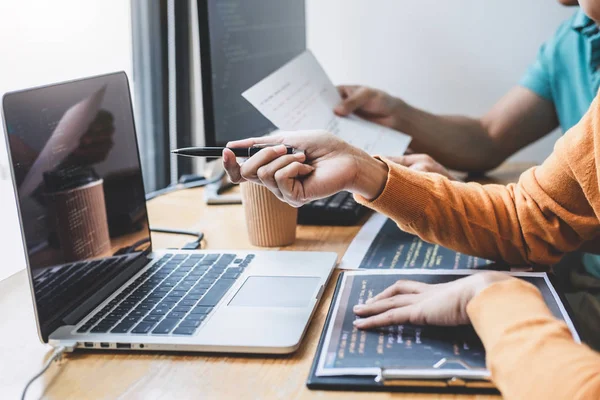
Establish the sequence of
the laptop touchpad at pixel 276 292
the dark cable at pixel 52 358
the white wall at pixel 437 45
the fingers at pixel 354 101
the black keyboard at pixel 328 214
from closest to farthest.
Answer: the dark cable at pixel 52 358 < the laptop touchpad at pixel 276 292 < the black keyboard at pixel 328 214 < the fingers at pixel 354 101 < the white wall at pixel 437 45

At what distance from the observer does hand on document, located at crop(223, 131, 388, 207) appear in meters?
0.85

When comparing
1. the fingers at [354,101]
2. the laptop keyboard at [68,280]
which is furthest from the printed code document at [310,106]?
the laptop keyboard at [68,280]

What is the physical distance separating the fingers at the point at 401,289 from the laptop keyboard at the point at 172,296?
0.19 meters

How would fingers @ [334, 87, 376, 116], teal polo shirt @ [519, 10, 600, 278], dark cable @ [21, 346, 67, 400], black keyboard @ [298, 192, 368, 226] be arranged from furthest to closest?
teal polo shirt @ [519, 10, 600, 278]
fingers @ [334, 87, 376, 116]
black keyboard @ [298, 192, 368, 226]
dark cable @ [21, 346, 67, 400]

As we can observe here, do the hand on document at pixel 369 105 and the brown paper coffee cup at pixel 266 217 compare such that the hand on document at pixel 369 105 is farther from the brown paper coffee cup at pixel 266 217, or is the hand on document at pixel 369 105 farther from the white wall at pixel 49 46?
the white wall at pixel 49 46

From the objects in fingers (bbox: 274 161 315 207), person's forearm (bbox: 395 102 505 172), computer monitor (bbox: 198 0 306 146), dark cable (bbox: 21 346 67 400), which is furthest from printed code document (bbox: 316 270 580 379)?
person's forearm (bbox: 395 102 505 172)

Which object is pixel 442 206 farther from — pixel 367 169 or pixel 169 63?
pixel 169 63

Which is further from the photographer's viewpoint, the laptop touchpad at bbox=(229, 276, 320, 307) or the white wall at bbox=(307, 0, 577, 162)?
the white wall at bbox=(307, 0, 577, 162)

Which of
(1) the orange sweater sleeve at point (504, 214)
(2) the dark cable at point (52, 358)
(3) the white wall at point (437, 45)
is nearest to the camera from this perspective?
(2) the dark cable at point (52, 358)

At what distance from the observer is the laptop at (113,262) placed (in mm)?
741

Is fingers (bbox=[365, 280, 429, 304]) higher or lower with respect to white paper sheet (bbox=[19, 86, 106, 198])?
lower

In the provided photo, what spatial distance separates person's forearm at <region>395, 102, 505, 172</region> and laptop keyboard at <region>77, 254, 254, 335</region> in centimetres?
66

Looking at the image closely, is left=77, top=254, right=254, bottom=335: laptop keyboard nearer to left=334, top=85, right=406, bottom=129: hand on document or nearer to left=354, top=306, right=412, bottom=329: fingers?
left=354, top=306, right=412, bottom=329: fingers

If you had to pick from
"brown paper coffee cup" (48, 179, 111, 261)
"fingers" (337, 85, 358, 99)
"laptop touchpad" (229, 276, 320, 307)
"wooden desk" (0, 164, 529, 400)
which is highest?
"fingers" (337, 85, 358, 99)
